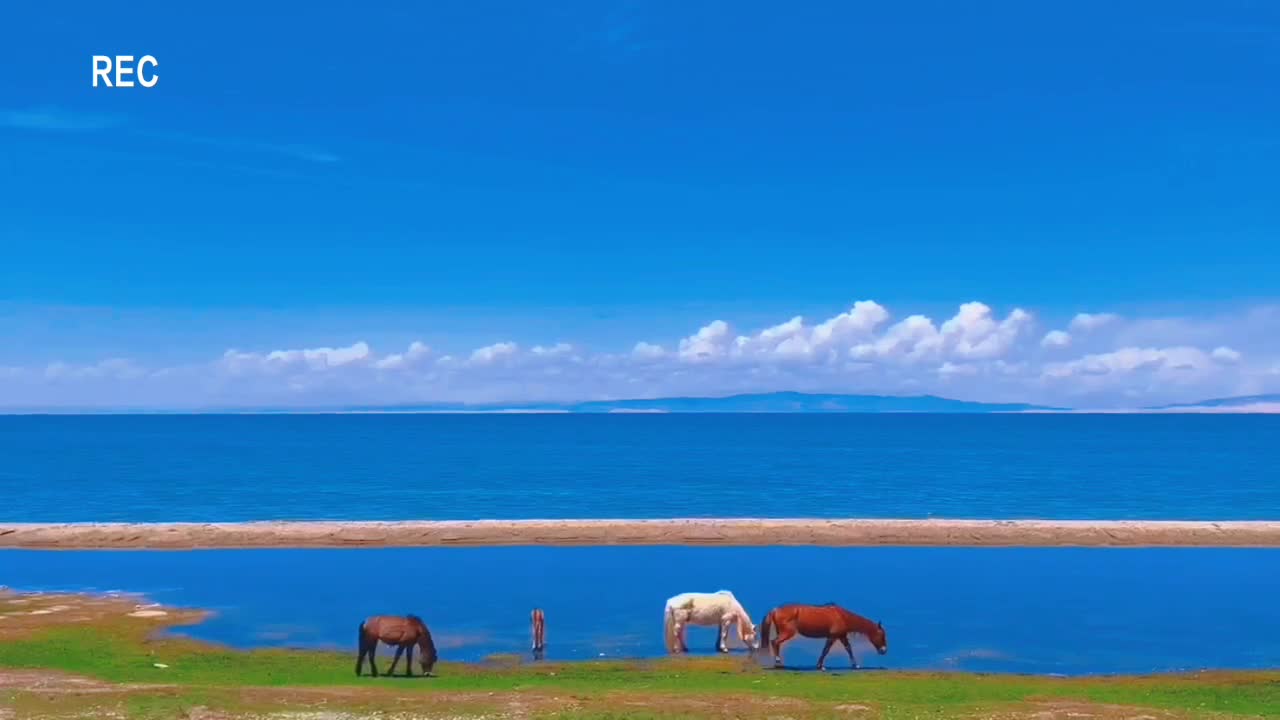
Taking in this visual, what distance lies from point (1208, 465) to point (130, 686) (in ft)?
447

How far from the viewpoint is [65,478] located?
112938 millimetres

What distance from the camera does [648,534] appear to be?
178ft

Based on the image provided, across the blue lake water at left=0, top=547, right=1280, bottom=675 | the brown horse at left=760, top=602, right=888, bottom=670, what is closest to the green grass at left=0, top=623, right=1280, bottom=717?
the brown horse at left=760, top=602, right=888, bottom=670

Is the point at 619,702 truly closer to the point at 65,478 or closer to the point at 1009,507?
the point at 1009,507

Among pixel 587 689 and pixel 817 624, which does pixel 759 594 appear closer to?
pixel 817 624

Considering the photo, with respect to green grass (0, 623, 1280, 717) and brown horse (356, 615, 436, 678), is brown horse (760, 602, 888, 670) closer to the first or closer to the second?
green grass (0, 623, 1280, 717)

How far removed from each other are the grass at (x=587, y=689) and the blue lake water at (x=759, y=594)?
6.68 ft

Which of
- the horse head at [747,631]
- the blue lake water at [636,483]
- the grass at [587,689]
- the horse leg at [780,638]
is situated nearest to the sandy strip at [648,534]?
the blue lake water at [636,483]

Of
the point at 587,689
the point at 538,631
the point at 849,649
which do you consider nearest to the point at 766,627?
the point at 849,649

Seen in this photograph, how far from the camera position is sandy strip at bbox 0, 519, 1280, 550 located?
172ft

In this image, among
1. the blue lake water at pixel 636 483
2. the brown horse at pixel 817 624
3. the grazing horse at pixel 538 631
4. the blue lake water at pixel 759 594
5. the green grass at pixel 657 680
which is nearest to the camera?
the green grass at pixel 657 680

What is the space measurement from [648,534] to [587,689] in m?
32.6

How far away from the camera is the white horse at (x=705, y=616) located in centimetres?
2786

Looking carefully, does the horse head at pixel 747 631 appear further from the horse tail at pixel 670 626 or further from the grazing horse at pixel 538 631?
the grazing horse at pixel 538 631
